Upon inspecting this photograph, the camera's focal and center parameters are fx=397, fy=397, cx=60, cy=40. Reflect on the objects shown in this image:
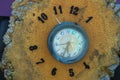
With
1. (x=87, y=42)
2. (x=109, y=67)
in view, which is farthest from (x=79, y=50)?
(x=109, y=67)

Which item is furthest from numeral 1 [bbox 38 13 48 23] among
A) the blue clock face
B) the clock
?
the blue clock face

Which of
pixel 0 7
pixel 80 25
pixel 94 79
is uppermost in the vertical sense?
pixel 0 7

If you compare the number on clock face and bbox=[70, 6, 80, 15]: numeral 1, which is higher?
bbox=[70, 6, 80, 15]: numeral 1

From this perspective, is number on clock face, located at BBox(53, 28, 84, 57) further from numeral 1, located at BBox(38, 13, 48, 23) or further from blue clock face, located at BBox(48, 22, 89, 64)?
numeral 1, located at BBox(38, 13, 48, 23)

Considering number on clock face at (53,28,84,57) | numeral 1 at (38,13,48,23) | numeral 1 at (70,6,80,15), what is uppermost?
numeral 1 at (70,6,80,15)

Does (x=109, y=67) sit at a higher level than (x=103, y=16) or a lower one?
lower

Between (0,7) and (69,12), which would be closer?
(69,12)

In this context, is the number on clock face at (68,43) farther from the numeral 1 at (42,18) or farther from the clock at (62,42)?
the numeral 1 at (42,18)

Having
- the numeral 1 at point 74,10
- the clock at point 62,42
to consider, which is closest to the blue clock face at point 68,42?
the clock at point 62,42

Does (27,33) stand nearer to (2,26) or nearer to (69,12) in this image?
(69,12)
